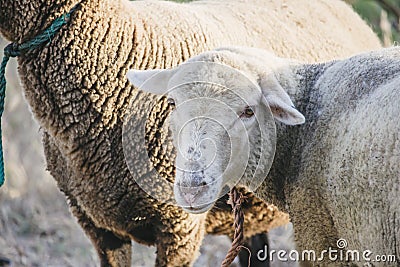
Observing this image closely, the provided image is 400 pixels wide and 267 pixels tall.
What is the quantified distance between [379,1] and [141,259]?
3498 mm

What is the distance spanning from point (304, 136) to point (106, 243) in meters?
1.58

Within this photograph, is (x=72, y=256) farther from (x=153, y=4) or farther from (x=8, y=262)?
(x=153, y=4)

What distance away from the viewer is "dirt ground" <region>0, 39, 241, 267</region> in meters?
6.01

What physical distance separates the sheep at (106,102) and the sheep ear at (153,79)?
1.63ft

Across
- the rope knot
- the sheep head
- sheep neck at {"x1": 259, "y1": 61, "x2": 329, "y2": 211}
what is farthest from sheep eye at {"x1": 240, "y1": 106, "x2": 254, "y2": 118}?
the rope knot

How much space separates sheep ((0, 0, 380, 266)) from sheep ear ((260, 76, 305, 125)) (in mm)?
921

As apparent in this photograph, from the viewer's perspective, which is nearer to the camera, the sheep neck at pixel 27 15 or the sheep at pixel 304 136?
the sheep at pixel 304 136

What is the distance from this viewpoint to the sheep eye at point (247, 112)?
9.43ft

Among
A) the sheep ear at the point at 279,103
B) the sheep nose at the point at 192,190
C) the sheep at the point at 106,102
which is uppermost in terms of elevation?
the sheep ear at the point at 279,103

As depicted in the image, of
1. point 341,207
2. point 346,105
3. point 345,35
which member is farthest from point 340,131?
point 345,35

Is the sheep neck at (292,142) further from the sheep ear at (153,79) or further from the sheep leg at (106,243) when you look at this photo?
the sheep leg at (106,243)

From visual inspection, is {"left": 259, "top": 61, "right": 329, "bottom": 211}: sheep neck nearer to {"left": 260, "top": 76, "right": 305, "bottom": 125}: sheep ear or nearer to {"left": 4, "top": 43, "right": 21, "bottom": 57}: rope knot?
{"left": 260, "top": 76, "right": 305, "bottom": 125}: sheep ear

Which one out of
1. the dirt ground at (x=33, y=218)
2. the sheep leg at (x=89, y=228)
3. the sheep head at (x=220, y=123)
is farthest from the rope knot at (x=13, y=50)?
the dirt ground at (x=33, y=218)

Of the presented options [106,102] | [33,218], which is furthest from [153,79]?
[33,218]
